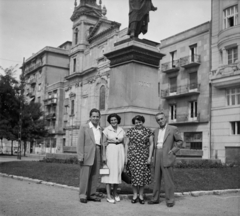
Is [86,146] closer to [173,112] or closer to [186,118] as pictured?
[186,118]

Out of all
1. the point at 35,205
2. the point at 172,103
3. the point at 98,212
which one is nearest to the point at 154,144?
the point at 98,212

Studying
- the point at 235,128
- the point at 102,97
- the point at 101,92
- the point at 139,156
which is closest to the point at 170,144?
the point at 139,156

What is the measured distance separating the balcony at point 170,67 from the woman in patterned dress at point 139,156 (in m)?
29.4

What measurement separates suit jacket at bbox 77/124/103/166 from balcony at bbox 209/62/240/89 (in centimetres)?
2379

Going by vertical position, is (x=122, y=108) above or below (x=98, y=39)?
below

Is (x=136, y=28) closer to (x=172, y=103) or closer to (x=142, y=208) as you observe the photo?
(x=142, y=208)

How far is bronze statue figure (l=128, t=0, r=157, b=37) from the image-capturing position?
11938 millimetres

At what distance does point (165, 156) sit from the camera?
713 centimetres

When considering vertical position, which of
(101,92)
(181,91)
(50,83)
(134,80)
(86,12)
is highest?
(86,12)

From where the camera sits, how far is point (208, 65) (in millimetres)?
32906

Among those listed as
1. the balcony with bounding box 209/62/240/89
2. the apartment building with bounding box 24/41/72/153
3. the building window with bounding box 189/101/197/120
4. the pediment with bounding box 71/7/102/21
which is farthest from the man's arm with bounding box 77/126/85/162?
the apartment building with bounding box 24/41/72/153

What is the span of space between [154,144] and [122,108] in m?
3.85

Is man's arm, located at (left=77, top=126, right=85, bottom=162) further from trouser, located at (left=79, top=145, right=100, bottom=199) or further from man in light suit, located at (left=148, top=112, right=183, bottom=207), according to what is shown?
man in light suit, located at (left=148, top=112, right=183, bottom=207)

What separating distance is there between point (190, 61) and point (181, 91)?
3216 millimetres
